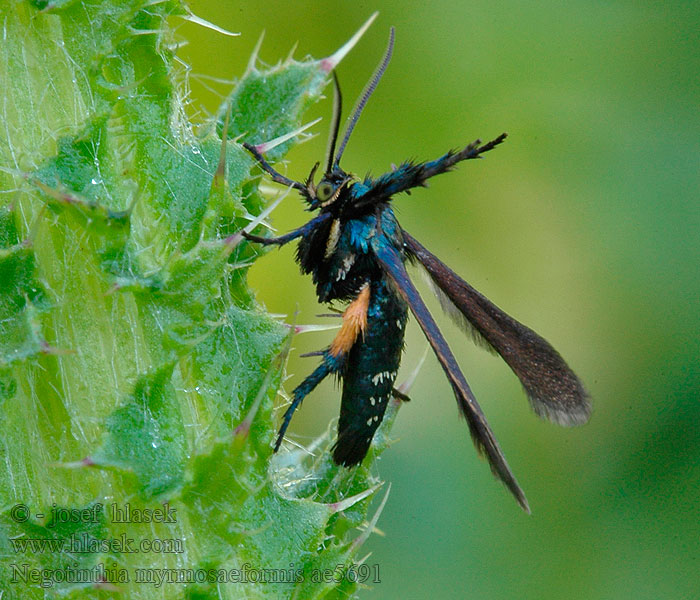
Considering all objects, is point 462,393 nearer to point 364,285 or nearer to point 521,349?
point 364,285

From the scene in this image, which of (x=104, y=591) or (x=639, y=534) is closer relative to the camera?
(x=104, y=591)

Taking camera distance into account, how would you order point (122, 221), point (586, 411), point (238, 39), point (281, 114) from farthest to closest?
1. point (238, 39)
2. point (586, 411)
3. point (281, 114)
4. point (122, 221)

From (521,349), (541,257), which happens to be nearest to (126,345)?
(521,349)

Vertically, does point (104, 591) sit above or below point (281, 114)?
below

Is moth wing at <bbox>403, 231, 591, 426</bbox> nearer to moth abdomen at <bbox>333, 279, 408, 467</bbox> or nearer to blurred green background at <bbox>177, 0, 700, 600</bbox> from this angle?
moth abdomen at <bbox>333, 279, 408, 467</bbox>

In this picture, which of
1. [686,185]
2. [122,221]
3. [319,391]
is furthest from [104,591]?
[686,185]

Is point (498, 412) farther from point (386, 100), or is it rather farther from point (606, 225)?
point (386, 100)
